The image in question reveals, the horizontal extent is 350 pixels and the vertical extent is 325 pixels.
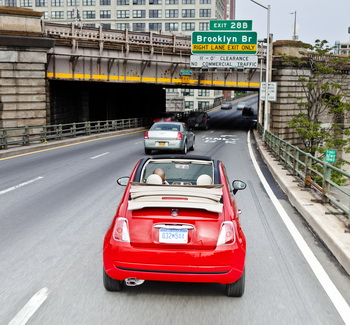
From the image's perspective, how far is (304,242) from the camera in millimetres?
7676

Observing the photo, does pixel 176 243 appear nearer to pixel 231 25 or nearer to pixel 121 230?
pixel 121 230

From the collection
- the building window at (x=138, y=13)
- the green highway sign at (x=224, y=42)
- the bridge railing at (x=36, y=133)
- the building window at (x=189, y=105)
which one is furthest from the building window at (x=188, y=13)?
the green highway sign at (x=224, y=42)

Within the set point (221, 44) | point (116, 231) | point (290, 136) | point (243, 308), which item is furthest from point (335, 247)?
point (290, 136)

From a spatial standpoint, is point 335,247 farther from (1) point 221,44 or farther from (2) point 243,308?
(1) point 221,44

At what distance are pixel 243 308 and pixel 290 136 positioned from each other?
1676 inches

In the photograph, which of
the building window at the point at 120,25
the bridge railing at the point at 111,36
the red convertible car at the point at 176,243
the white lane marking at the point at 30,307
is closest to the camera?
the white lane marking at the point at 30,307

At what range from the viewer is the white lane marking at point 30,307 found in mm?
4699

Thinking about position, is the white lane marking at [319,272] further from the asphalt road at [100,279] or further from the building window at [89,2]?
the building window at [89,2]

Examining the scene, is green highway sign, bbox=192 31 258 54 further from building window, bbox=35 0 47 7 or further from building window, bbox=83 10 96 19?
building window, bbox=35 0 47 7

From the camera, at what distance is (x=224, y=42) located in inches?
1558

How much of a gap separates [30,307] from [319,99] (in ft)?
106

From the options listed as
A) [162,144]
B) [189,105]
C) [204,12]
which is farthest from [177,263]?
[189,105]

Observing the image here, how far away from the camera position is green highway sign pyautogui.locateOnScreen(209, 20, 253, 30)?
38.5 metres

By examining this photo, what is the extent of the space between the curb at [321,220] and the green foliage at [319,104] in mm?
10394
